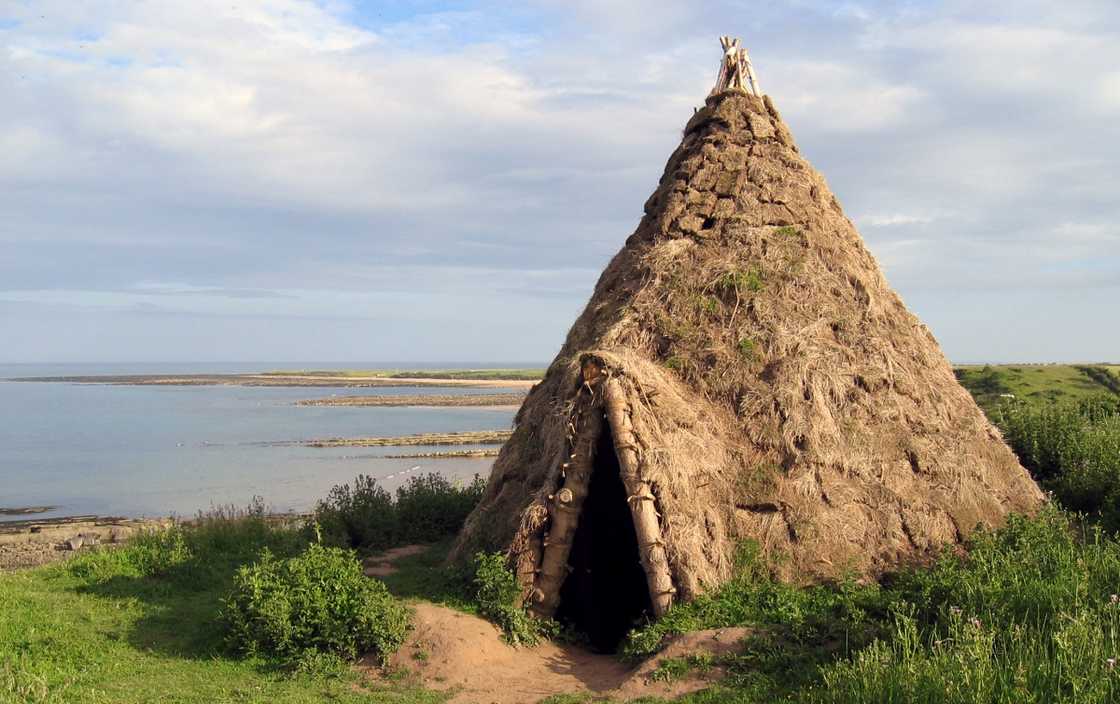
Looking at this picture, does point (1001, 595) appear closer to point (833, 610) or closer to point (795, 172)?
point (833, 610)

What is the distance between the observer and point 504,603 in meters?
8.86

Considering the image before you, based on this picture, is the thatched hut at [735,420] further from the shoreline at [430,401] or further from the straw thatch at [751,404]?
the shoreline at [430,401]

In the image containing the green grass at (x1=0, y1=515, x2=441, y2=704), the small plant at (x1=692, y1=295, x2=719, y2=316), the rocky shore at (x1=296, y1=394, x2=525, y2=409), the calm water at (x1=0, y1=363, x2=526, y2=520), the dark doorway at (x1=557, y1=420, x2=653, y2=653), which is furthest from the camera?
the rocky shore at (x1=296, y1=394, x2=525, y2=409)

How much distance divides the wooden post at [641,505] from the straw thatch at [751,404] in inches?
0.8

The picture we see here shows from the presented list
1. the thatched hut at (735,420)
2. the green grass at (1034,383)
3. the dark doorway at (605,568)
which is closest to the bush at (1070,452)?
the thatched hut at (735,420)

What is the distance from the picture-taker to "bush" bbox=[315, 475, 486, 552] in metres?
12.8

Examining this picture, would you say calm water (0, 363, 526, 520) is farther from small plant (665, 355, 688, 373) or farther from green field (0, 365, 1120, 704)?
small plant (665, 355, 688, 373)

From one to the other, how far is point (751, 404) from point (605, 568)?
2.57m

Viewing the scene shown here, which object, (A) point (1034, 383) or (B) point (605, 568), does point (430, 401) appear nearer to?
(A) point (1034, 383)

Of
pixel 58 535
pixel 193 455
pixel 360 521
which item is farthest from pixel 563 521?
pixel 193 455

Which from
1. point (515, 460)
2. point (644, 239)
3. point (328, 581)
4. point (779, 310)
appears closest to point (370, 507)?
point (515, 460)

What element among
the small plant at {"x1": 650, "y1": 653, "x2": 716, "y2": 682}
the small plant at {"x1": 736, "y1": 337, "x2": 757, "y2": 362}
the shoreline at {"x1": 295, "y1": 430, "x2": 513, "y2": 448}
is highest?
the small plant at {"x1": 736, "y1": 337, "x2": 757, "y2": 362}

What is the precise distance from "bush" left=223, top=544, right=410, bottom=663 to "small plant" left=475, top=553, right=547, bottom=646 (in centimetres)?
79

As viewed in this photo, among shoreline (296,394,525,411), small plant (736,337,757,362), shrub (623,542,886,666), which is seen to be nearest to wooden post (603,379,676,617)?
shrub (623,542,886,666)
